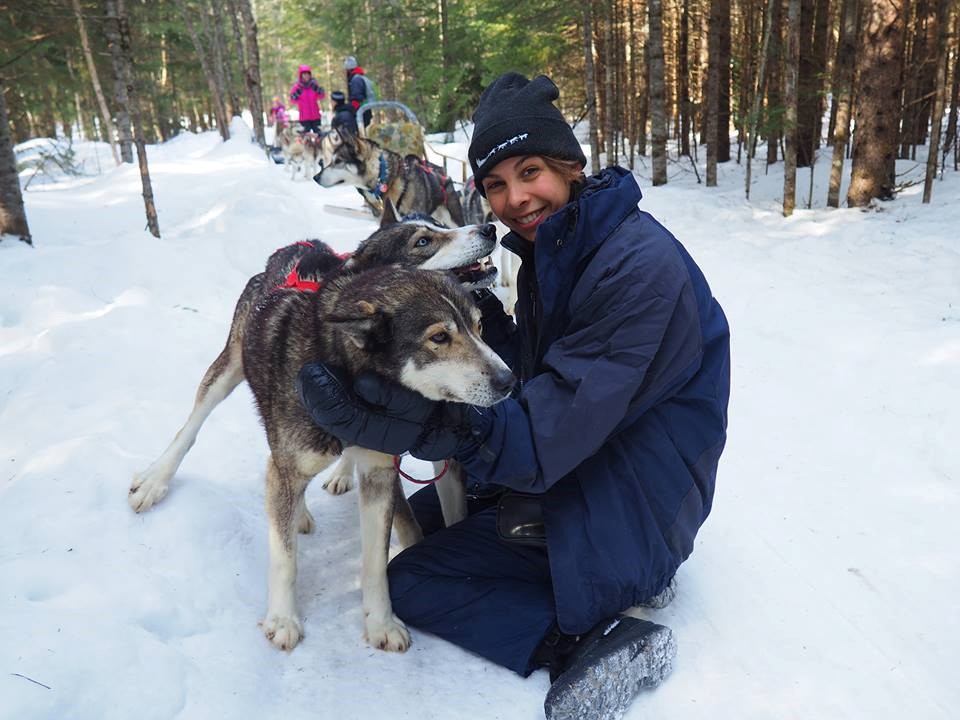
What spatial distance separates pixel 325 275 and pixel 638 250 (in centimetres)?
120

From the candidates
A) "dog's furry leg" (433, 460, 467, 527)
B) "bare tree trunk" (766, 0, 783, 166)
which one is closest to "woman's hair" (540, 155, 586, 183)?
"dog's furry leg" (433, 460, 467, 527)

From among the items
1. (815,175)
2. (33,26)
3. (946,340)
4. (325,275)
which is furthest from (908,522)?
(33,26)

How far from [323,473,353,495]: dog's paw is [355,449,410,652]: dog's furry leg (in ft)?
3.14

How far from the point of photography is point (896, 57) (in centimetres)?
738

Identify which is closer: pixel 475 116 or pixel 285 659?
pixel 285 659

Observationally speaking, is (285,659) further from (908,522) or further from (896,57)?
(896,57)

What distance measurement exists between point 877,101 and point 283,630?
28.2 ft

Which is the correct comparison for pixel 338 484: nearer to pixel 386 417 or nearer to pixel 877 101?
pixel 386 417

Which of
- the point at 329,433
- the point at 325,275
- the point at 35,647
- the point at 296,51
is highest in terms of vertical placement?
the point at 296,51

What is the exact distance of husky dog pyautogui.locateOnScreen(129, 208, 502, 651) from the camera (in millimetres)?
1918

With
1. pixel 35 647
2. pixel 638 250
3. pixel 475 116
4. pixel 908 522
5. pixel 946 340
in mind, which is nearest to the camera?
pixel 35 647

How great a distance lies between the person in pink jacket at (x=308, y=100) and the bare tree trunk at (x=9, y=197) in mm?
11254

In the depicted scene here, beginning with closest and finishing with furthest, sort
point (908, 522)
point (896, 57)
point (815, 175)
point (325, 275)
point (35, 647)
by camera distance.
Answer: point (35, 647) < point (325, 275) < point (908, 522) < point (896, 57) < point (815, 175)

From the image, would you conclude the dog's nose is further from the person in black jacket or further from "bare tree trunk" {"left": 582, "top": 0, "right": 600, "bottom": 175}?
"bare tree trunk" {"left": 582, "top": 0, "right": 600, "bottom": 175}
